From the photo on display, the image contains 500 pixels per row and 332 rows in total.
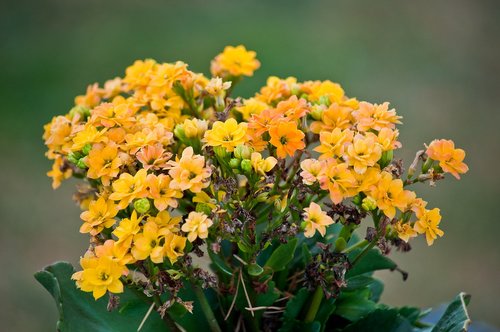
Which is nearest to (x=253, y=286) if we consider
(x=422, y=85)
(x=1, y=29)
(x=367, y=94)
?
(x=367, y=94)

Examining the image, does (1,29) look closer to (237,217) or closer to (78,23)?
(78,23)

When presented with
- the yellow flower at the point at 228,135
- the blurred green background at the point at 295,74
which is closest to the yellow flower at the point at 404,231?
the yellow flower at the point at 228,135

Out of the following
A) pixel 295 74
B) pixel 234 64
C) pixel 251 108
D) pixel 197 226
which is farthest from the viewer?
pixel 295 74

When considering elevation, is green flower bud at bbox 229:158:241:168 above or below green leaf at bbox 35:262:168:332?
above

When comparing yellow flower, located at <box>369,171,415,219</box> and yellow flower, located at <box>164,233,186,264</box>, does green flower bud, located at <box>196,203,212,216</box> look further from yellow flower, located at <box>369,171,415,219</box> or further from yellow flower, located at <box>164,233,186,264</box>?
yellow flower, located at <box>369,171,415,219</box>

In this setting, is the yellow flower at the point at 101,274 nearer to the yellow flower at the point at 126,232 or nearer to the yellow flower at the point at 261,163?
the yellow flower at the point at 126,232

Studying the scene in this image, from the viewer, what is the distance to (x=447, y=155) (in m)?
0.82

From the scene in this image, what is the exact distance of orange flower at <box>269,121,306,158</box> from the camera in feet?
2.59

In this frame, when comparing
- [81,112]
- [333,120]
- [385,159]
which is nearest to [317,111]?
[333,120]

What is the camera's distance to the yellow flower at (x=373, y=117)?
2.73 feet

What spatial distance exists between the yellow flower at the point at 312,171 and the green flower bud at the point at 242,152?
66mm

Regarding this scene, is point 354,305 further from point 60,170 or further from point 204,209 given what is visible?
point 60,170

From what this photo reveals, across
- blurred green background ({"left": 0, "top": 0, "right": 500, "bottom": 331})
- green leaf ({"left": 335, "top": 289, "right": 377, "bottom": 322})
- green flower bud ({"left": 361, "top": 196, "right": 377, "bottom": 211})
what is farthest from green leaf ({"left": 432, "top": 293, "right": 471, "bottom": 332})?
blurred green background ({"left": 0, "top": 0, "right": 500, "bottom": 331})

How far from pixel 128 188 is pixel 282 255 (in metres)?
0.23
